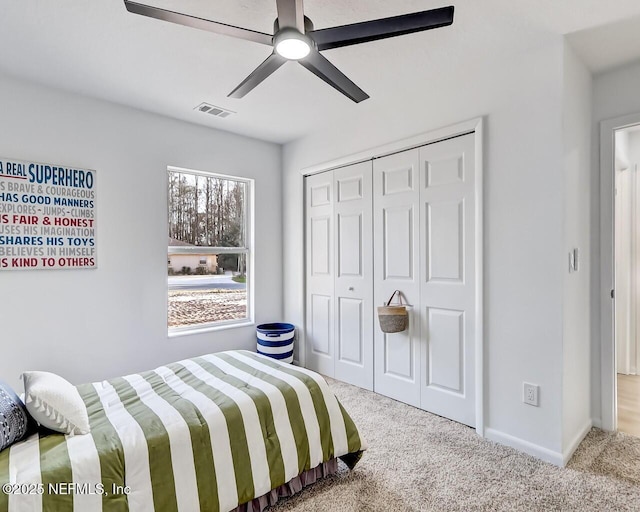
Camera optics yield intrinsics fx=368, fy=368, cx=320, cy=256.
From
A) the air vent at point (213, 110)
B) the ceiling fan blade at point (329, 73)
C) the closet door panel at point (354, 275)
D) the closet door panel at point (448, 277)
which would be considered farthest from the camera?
the closet door panel at point (354, 275)

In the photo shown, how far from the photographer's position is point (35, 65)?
7.76ft

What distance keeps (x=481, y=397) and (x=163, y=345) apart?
2.55 m

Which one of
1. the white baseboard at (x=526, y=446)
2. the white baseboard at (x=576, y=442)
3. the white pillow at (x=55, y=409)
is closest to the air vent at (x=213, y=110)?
the white pillow at (x=55, y=409)

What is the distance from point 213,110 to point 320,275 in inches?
70.2

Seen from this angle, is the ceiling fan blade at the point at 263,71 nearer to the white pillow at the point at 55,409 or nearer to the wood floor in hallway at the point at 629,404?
the white pillow at the point at 55,409

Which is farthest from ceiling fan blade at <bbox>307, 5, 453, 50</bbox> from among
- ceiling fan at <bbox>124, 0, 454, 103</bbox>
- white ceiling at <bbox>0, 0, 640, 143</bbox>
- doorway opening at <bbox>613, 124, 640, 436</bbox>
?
doorway opening at <bbox>613, 124, 640, 436</bbox>

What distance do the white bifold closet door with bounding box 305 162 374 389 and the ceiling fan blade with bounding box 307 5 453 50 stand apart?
5.24 feet

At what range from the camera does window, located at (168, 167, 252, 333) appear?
3375 mm

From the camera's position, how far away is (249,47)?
2.19 metres

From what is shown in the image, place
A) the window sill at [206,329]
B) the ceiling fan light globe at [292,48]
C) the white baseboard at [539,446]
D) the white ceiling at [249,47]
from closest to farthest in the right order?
the ceiling fan light globe at [292,48] → the white ceiling at [249,47] → the white baseboard at [539,446] → the window sill at [206,329]

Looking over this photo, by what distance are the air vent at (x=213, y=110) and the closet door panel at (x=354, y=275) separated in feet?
3.61

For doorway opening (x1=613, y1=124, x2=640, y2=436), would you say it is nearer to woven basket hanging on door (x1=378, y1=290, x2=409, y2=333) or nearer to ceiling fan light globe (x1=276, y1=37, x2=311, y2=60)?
woven basket hanging on door (x1=378, y1=290, x2=409, y2=333)

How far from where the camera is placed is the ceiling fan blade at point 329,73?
68.1 inches

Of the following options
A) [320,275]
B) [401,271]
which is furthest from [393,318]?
[320,275]
